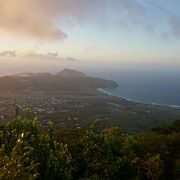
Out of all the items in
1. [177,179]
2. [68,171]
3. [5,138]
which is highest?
[5,138]

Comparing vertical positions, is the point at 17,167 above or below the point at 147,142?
above

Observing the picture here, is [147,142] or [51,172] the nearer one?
[51,172]

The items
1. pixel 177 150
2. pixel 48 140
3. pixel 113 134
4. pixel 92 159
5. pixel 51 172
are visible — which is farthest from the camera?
pixel 177 150

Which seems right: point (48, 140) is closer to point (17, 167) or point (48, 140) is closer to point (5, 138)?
point (5, 138)

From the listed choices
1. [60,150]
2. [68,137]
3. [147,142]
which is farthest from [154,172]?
[68,137]

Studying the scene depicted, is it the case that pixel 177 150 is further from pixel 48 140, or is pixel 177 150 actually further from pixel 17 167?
pixel 17 167

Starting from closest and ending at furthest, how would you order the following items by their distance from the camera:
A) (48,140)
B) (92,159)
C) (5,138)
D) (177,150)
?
(5,138) → (48,140) → (92,159) → (177,150)

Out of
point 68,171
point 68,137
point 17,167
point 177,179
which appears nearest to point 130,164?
point 177,179

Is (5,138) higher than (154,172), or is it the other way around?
(5,138)

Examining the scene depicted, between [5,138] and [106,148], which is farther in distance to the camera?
[106,148]
